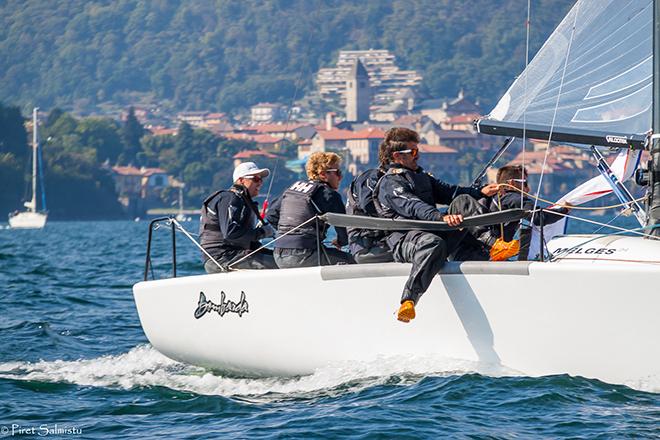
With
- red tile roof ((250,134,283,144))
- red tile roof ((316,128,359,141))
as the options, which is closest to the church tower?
red tile roof ((316,128,359,141))

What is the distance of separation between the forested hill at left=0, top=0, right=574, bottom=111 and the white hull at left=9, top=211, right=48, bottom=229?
275 feet

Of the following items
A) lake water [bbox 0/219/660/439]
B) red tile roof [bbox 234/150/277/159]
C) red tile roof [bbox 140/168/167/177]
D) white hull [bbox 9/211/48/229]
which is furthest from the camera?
red tile roof [bbox 140/168/167/177]

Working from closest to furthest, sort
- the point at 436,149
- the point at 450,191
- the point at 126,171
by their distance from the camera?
the point at 450,191 < the point at 126,171 < the point at 436,149

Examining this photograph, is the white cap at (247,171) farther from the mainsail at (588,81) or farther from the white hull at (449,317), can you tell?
the mainsail at (588,81)

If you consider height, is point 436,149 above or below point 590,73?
above

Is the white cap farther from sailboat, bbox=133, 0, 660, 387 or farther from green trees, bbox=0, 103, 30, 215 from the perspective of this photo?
green trees, bbox=0, 103, 30, 215

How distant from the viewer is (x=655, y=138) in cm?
634

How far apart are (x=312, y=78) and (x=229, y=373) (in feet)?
546

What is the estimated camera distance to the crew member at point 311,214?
6609 millimetres

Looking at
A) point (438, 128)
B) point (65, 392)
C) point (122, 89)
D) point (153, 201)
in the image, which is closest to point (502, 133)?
point (65, 392)

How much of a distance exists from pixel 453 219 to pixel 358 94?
142 meters

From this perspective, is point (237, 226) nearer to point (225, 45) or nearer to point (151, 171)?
point (151, 171)

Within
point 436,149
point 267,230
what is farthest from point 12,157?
point 267,230

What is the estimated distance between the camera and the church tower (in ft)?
483
